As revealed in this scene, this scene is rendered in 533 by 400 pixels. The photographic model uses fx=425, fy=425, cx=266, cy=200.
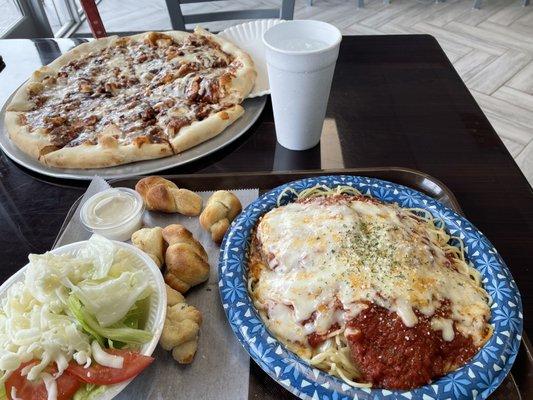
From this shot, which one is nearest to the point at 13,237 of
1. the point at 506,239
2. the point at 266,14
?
the point at 506,239

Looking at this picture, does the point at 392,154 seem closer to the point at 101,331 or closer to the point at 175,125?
the point at 175,125

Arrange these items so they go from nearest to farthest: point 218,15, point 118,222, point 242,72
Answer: point 118,222 < point 242,72 < point 218,15

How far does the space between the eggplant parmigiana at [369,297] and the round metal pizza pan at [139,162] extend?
Result: 1.90 feet

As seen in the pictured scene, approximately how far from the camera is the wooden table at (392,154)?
4.09 feet

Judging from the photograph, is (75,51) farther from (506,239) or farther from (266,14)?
(506,239)

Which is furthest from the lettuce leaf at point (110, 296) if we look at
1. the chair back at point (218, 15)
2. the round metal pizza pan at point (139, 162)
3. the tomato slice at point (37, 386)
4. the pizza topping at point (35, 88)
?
the chair back at point (218, 15)

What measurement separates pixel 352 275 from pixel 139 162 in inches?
36.7

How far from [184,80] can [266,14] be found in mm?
854

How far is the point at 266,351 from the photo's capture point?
0.86 m

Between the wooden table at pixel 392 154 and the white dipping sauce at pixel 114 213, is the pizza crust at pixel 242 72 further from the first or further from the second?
the white dipping sauce at pixel 114 213

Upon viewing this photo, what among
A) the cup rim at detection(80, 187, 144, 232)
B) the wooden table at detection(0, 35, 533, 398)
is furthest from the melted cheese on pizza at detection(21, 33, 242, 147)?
the cup rim at detection(80, 187, 144, 232)

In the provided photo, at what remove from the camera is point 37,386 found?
806 millimetres

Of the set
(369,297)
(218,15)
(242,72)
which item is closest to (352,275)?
(369,297)

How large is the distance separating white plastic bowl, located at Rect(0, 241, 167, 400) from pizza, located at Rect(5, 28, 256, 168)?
0.56 m
